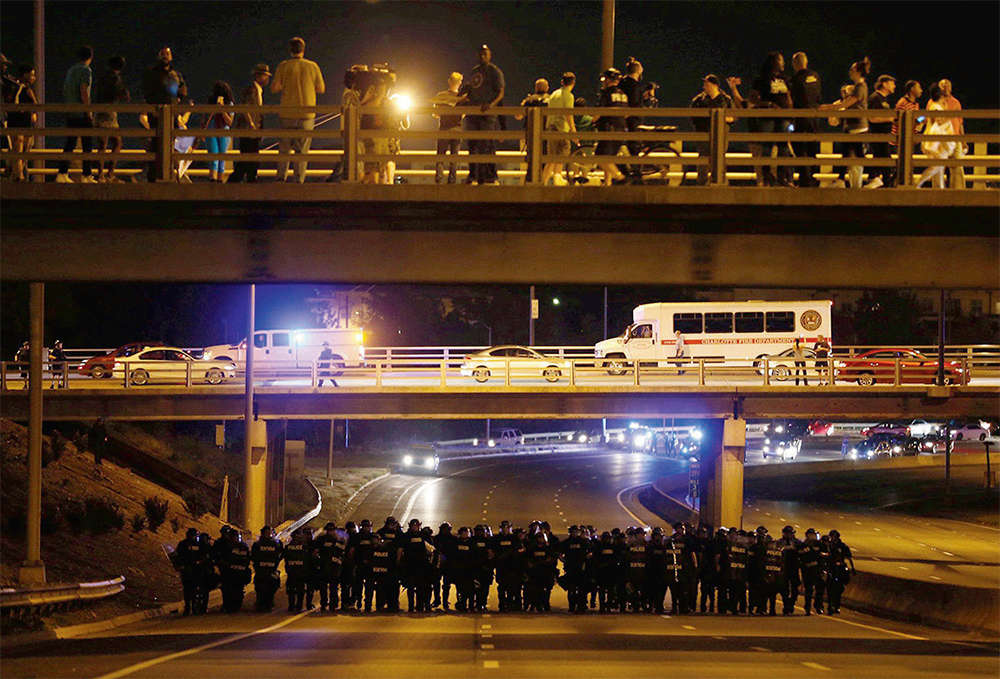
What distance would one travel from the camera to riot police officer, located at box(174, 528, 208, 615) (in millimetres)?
21438

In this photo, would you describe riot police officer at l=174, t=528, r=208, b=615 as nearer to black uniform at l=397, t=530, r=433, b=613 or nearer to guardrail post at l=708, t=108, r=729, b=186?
black uniform at l=397, t=530, r=433, b=613

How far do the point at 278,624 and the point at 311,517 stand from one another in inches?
949

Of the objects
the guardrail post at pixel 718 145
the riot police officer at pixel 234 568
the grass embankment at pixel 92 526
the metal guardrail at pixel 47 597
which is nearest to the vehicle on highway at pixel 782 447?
the grass embankment at pixel 92 526

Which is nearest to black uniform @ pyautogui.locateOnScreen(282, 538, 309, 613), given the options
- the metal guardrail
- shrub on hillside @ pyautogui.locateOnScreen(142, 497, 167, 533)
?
the metal guardrail

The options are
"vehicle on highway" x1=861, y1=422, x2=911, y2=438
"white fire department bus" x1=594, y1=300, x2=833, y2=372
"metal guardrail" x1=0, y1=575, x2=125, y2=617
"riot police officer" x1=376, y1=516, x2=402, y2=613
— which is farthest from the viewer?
"vehicle on highway" x1=861, y1=422, x2=911, y2=438

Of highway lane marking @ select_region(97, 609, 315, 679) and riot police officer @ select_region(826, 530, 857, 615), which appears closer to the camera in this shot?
highway lane marking @ select_region(97, 609, 315, 679)

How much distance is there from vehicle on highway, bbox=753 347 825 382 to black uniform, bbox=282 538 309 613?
22.3 m

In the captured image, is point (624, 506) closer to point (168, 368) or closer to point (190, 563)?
point (168, 368)

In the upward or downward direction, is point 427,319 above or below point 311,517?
above

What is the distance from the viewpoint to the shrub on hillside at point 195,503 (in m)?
37.5

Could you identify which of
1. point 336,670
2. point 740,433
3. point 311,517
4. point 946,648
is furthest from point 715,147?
point 311,517

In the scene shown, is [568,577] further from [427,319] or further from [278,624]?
[427,319]

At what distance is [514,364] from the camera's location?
151 feet

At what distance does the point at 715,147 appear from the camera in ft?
49.4
